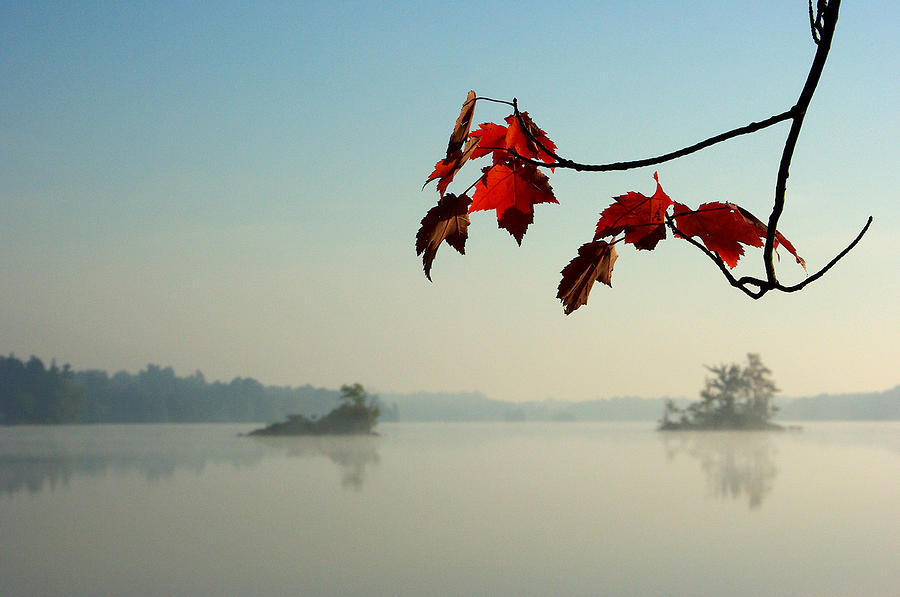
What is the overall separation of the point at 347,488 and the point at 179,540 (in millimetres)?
4211

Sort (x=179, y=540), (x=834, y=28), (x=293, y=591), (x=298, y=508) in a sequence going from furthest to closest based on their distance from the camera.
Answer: (x=298, y=508)
(x=179, y=540)
(x=293, y=591)
(x=834, y=28)

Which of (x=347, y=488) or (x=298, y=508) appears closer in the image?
(x=298, y=508)

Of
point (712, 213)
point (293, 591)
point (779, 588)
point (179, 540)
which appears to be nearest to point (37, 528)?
point (179, 540)

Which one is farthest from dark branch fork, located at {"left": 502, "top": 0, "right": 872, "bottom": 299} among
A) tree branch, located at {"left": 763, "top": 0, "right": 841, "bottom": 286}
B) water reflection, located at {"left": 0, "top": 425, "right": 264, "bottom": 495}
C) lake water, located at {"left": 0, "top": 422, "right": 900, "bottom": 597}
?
water reflection, located at {"left": 0, "top": 425, "right": 264, "bottom": 495}

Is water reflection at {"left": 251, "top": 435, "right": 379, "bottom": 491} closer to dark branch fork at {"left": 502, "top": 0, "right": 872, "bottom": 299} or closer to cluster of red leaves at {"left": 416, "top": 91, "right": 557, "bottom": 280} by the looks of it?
cluster of red leaves at {"left": 416, "top": 91, "right": 557, "bottom": 280}

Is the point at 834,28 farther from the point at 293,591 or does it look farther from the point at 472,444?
the point at 472,444

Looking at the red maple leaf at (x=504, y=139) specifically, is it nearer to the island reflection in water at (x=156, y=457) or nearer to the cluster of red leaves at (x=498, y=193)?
the cluster of red leaves at (x=498, y=193)

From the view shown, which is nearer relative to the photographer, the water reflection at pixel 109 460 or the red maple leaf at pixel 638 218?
the red maple leaf at pixel 638 218

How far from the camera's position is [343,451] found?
2330cm

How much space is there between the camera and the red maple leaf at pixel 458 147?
1.09ft

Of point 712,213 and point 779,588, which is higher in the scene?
point 712,213

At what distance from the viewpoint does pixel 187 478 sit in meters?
17.0

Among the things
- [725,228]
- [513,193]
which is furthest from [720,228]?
[513,193]

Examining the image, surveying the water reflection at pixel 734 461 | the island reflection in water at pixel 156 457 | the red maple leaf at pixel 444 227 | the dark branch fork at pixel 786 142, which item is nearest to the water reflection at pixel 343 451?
the island reflection in water at pixel 156 457
